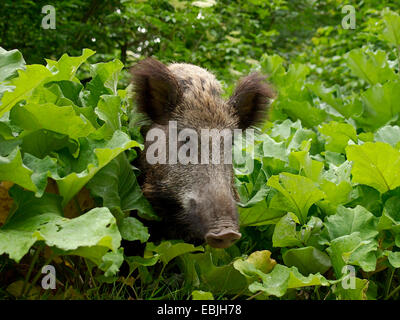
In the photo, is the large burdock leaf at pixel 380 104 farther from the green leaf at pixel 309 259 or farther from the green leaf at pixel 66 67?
the green leaf at pixel 66 67

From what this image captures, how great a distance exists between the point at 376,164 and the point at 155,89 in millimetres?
1264

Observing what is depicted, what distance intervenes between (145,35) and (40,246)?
591cm

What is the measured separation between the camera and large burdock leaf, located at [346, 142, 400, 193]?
218 centimetres

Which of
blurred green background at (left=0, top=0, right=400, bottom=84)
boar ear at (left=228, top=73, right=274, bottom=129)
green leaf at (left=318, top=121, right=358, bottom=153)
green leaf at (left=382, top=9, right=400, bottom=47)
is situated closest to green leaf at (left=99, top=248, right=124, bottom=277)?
boar ear at (left=228, top=73, right=274, bottom=129)

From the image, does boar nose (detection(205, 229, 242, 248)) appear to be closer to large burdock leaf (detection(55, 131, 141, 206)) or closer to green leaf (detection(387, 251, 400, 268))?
large burdock leaf (detection(55, 131, 141, 206))

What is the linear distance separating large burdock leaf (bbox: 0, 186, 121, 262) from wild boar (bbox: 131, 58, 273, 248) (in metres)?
0.61

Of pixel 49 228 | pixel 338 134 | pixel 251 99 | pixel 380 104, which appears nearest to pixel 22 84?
pixel 49 228

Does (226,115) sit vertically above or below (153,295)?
above

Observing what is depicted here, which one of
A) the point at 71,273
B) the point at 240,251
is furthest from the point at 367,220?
the point at 71,273

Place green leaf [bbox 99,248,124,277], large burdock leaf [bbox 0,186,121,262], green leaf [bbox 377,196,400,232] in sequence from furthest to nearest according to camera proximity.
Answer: green leaf [bbox 377,196,400,232] → green leaf [bbox 99,248,124,277] → large burdock leaf [bbox 0,186,121,262]

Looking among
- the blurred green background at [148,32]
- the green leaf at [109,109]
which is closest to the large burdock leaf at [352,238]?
the green leaf at [109,109]

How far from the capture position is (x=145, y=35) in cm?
727
